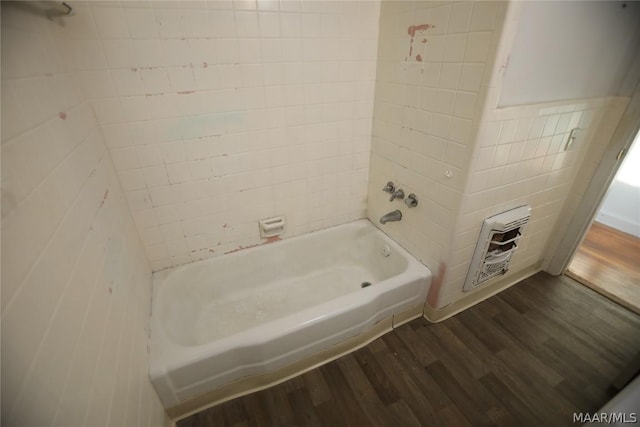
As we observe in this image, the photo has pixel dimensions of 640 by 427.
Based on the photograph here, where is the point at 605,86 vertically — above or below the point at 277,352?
above

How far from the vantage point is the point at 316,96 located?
1565mm

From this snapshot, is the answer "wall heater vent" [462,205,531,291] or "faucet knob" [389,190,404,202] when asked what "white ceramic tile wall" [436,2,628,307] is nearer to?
"wall heater vent" [462,205,531,291]

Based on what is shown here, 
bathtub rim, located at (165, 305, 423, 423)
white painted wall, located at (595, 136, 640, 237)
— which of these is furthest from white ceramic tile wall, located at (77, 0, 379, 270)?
white painted wall, located at (595, 136, 640, 237)

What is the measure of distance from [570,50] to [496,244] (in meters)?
0.96

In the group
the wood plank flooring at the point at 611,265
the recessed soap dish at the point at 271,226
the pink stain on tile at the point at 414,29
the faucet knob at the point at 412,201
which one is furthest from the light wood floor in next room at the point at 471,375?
the pink stain on tile at the point at 414,29

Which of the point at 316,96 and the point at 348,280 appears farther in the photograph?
the point at 348,280

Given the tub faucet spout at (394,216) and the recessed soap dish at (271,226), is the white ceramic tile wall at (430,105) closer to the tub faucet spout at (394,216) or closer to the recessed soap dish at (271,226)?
the tub faucet spout at (394,216)

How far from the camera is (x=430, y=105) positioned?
4.33ft

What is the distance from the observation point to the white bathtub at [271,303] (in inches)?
46.3

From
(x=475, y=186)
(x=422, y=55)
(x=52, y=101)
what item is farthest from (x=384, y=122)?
(x=52, y=101)

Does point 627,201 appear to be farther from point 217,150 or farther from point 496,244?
point 217,150

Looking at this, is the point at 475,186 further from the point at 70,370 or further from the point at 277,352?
the point at 70,370

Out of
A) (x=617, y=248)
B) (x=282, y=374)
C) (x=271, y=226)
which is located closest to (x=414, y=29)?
(x=271, y=226)

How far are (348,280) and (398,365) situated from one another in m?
0.63
